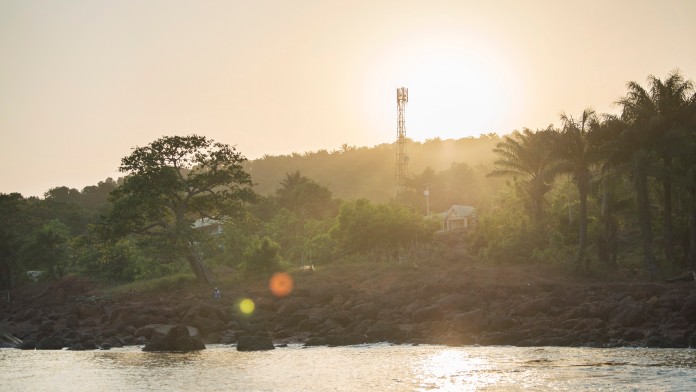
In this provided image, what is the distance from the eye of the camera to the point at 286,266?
65688mm

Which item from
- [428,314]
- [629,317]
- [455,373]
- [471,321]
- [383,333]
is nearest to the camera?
[455,373]

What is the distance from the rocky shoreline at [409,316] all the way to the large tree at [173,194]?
215 inches

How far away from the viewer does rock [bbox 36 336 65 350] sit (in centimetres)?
4153

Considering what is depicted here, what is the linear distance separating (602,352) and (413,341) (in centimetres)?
999

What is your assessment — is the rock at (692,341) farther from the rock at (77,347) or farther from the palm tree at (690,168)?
the rock at (77,347)

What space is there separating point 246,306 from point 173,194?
613 inches

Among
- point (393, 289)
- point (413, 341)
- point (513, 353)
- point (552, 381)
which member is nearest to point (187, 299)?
point (393, 289)

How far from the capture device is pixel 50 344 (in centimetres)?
4162

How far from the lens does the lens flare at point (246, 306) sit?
46.4m

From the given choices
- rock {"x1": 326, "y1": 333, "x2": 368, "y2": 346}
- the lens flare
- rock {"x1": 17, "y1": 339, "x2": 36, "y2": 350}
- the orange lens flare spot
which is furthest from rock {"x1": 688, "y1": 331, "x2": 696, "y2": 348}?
rock {"x1": 17, "y1": 339, "x2": 36, "y2": 350}

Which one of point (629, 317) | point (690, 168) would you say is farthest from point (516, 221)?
point (629, 317)

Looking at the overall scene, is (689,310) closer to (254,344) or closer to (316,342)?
(316,342)

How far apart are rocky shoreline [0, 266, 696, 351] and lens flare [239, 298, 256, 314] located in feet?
1.09

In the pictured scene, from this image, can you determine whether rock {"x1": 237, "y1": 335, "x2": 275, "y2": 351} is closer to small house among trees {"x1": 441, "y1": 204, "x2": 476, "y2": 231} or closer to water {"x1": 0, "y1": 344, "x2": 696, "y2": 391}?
water {"x1": 0, "y1": 344, "x2": 696, "y2": 391}
